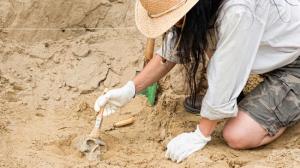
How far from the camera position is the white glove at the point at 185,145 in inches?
81.1

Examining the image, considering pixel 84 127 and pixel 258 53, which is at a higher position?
pixel 258 53

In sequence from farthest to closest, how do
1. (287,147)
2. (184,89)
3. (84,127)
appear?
(184,89), (84,127), (287,147)

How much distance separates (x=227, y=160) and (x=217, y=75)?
0.36 meters

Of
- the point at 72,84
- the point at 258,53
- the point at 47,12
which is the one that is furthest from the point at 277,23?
the point at 47,12

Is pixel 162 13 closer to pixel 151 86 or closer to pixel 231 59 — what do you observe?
pixel 231 59

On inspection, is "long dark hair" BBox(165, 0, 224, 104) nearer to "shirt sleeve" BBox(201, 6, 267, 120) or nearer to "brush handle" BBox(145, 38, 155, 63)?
"shirt sleeve" BBox(201, 6, 267, 120)

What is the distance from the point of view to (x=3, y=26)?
9.31 feet

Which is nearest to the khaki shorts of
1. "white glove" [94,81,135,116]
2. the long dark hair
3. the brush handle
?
the long dark hair

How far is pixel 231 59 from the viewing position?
1.91m

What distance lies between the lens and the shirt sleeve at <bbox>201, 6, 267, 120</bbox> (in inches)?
73.5

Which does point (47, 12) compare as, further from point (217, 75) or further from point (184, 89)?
point (217, 75)

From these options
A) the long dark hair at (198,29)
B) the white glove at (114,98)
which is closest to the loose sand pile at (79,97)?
the white glove at (114,98)

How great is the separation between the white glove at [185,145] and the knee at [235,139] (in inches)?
4.3

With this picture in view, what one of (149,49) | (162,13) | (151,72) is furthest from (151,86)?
(162,13)
